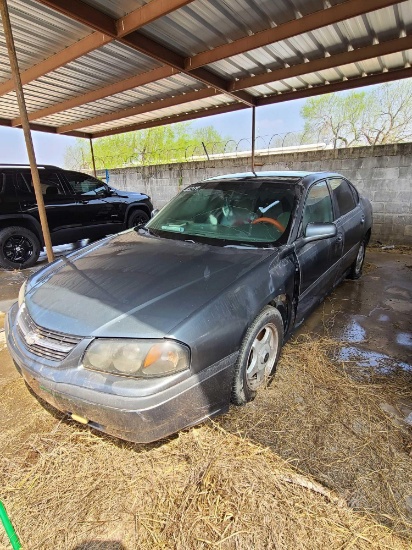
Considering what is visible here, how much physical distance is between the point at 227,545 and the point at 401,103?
94.0 feet

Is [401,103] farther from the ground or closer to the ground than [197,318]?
farther from the ground

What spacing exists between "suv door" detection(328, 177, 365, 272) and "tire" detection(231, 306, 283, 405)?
1678mm

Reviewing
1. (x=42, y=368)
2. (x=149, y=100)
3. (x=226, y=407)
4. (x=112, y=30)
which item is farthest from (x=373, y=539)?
(x=149, y=100)

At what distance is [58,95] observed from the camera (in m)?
7.02

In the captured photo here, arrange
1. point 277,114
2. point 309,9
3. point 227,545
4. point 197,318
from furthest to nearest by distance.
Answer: point 277,114 → point 309,9 → point 197,318 → point 227,545

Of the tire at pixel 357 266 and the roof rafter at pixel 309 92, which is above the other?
the roof rafter at pixel 309 92

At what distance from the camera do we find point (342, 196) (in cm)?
384

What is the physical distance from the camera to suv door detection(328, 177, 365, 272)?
3.56m

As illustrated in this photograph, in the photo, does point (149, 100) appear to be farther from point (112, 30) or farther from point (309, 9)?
point (309, 9)

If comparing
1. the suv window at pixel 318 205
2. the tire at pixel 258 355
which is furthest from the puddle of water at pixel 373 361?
the suv window at pixel 318 205

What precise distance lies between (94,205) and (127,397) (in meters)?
5.61

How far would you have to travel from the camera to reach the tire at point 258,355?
198cm

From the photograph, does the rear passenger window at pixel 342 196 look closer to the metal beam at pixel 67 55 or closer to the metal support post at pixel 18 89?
the metal beam at pixel 67 55

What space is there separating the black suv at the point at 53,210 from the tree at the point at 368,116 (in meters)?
17.7
